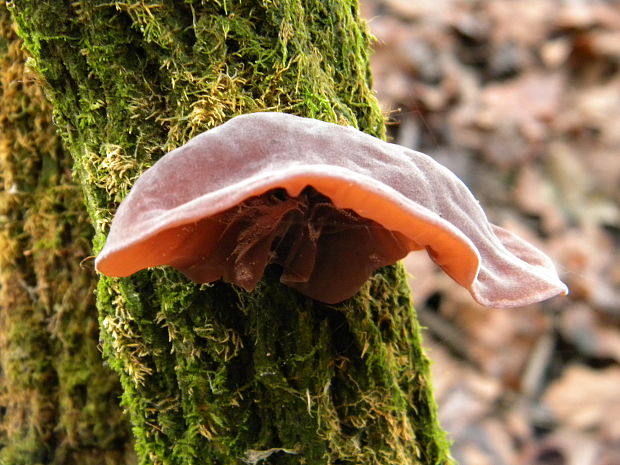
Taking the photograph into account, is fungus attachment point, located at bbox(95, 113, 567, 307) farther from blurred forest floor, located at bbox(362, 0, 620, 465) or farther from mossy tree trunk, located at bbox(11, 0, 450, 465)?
blurred forest floor, located at bbox(362, 0, 620, 465)

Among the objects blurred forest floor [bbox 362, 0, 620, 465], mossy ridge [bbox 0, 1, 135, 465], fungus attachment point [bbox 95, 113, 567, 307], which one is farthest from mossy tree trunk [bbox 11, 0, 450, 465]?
blurred forest floor [bbox 362, 0, 620, 465]

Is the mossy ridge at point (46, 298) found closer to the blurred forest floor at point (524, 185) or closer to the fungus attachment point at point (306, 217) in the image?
the fungus attachment point at point (306, 217)

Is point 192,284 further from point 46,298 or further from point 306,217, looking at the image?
point 46,298

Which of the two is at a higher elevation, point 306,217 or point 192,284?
point 306,217

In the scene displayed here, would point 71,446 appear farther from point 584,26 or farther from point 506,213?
point 584,26

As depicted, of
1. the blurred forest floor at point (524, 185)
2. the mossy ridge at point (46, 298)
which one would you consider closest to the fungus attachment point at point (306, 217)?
the mossy ridge at point (46, 298)

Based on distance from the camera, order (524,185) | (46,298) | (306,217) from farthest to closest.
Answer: (524,185) < (46,298) < (306,217)

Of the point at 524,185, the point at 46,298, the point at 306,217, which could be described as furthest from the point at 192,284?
the point at 524,185
